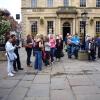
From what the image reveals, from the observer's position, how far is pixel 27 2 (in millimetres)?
56562

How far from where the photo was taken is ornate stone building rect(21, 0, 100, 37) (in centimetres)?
5544

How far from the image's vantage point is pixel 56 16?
183ft

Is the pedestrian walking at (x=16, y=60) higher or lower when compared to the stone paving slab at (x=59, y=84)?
higher

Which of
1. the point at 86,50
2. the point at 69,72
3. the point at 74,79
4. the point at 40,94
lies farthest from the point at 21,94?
the point at 86,50

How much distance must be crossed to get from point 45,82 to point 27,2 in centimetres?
4268

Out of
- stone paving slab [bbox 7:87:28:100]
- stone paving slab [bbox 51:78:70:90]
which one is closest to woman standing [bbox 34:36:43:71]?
stone paving slab [bbox 51:78:70:90]

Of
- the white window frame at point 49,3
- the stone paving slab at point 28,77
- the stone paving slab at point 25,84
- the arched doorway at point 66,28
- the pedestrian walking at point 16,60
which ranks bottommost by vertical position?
the stone paving slab at point 28,77

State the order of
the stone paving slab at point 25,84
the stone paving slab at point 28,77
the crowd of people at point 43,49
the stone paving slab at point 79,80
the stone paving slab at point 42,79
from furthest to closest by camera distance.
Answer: the crowd of people at point 43,49 → the stone paving slab at point 28,77 → the stone paving slab at point 42,79 → the stone paving slab at point 79,80 → the stone paving slab at point 25,84

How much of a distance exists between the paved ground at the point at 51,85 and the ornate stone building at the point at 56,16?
122 ft

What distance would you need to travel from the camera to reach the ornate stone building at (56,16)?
55438 mm

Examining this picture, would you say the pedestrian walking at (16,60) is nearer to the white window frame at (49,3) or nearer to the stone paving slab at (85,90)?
the stone paving slab at (85,90)

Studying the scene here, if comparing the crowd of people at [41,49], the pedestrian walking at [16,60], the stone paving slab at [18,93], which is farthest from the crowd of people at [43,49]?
the stone paving slab at [18,93]

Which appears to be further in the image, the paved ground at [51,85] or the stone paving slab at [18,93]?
the paved ground at [51,85]

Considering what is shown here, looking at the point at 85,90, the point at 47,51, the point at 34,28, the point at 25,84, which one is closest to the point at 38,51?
the point at 47,51
